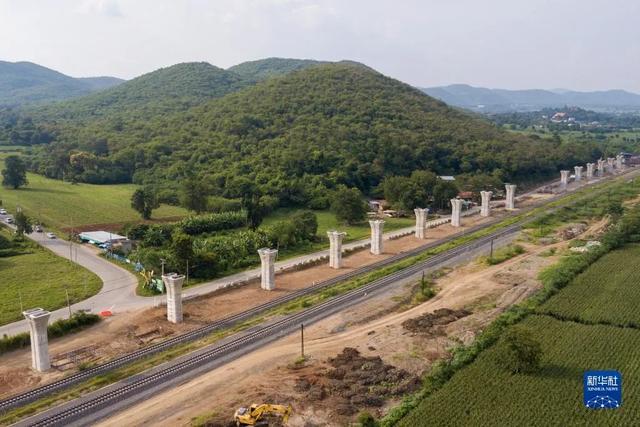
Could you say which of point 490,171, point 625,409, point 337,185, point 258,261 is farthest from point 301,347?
point 490,171

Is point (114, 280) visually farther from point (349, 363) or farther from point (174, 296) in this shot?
point (349, 363)

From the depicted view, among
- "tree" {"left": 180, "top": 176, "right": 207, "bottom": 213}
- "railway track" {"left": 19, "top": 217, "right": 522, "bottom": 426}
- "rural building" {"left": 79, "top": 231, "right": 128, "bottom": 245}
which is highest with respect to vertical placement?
"tree" {"left": 180, "top": 176, "right": 207, "bottom": 213}

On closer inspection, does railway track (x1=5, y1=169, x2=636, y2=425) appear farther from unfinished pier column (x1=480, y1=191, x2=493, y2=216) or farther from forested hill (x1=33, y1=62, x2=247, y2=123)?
forested hill (x1=33, y1=62, x2=247, y2=123)

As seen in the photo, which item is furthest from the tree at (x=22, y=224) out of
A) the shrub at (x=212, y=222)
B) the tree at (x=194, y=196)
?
the tree at (x=194, y=196)

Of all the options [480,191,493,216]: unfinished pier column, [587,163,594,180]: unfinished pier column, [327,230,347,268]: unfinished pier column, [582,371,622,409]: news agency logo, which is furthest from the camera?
[587,163,594,180]: unfinished pier column

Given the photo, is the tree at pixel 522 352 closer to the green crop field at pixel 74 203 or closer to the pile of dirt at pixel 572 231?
the pile of dirt at pixel 572 231

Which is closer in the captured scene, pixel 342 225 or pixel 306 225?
pixel 306 225

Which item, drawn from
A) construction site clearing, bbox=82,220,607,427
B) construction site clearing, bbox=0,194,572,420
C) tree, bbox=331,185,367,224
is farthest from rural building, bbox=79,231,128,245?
construction site clearing, bbox=82,220,607,427

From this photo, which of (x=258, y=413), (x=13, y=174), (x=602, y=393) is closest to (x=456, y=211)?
(x=602, y=393)
